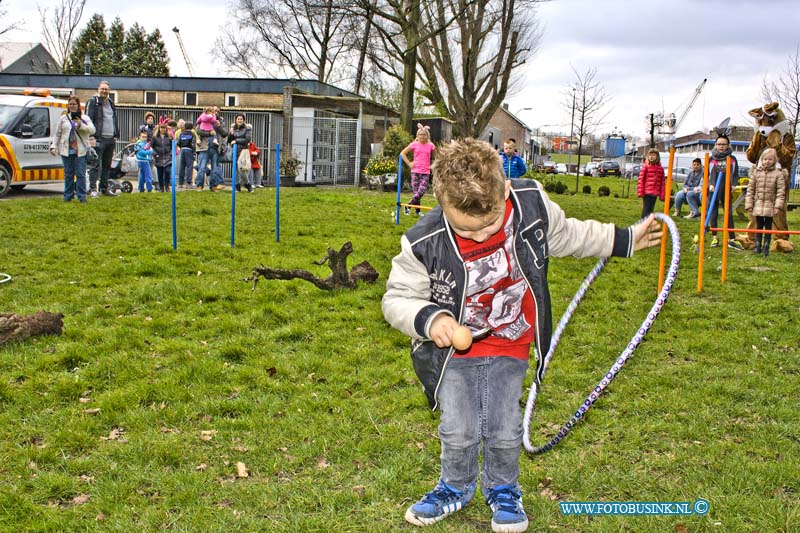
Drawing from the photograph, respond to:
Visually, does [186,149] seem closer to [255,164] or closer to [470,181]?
[255,164]

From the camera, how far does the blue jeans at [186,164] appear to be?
68.1 ft

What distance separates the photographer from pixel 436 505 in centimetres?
407

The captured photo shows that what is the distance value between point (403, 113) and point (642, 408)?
26.1 metres

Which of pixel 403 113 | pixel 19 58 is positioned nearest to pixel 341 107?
pixel 403 113

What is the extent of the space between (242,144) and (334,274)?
500 inches

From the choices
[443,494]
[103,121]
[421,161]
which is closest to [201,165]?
[103,121]

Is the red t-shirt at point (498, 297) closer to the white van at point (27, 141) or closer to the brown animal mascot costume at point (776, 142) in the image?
the brown animal mascot costume at point (776, 142)

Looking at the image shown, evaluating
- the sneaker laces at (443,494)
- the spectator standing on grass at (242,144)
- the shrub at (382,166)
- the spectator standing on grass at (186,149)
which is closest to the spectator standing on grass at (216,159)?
the spectator standing on grass at (242,144)

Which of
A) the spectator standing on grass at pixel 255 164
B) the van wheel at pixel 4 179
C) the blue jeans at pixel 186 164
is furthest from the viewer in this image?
the spectator standing on grass at pixel 255 164

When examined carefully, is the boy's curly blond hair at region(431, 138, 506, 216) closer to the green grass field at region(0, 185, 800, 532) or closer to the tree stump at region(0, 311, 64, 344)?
the green grass field at region(0, 185, 800, 532)

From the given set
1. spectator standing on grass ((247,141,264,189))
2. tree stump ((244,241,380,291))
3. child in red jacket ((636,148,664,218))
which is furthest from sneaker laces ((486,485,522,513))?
spectator standing on grass ((247,141,264,189))

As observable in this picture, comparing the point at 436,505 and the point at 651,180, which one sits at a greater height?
the point at 651,180

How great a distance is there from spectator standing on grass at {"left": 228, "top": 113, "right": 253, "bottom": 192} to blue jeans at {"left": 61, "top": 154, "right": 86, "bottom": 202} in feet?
16.7

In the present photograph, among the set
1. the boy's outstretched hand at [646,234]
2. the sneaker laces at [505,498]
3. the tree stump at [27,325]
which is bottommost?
the sneaker laces at [505,498]
